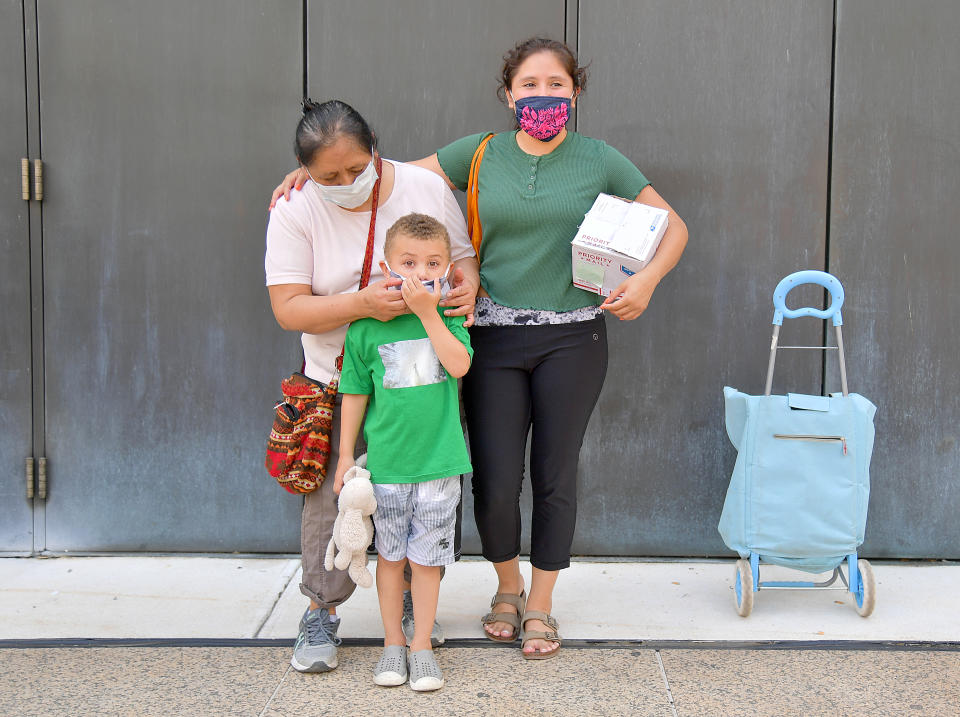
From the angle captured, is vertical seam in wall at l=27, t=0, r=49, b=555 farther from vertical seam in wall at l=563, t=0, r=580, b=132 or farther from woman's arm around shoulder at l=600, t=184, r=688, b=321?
woman's arm around shoulder at l=600, t=184, r=688, b=321

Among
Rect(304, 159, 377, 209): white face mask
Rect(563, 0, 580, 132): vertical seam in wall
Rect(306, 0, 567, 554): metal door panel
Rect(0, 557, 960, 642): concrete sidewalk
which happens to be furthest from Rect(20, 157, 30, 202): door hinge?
Rect(563, 0, 580, 132): vertical seam in wall

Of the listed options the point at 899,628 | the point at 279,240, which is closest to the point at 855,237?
the point at 899,628

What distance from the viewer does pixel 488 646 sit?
9.72 ft

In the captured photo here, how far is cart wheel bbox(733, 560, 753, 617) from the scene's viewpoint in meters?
3.14

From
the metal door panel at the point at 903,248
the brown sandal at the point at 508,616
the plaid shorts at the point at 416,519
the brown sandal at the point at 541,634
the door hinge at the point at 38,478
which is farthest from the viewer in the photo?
the door hinge at the point at 38,478

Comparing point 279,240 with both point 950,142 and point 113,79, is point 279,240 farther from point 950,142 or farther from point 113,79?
point 950,142

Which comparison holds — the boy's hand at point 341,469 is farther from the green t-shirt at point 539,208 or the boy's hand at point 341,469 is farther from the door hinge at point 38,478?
the door hinge at point 38,478

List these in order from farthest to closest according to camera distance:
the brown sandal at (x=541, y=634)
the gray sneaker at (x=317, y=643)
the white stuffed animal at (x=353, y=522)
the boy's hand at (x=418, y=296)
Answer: the brown sandal at (x=541, y=634) < the gray sneaker at (x=317, y=643) < the white stuffed animal at (x=353, y=522) < the boy's hand at (x=418, y=296)

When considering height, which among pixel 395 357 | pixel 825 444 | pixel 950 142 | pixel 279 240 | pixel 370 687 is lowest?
pixel 370 687

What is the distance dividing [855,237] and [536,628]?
6.84 ft

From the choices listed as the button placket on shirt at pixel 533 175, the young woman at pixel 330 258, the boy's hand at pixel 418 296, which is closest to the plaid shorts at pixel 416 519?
the young woman at pixel 330 258

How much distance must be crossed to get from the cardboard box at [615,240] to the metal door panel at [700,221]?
1.08 metres

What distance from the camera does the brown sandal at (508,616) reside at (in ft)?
9.84

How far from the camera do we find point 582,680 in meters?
2.73
